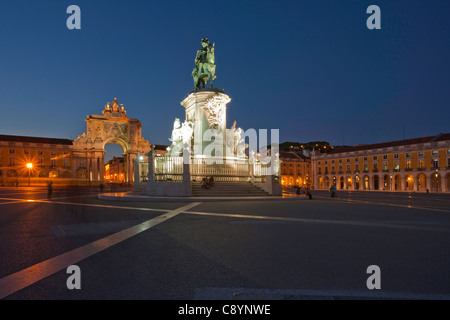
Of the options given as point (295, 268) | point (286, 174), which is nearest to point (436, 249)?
point (295, 268)

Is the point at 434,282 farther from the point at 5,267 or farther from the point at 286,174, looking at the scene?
the point at 286,174

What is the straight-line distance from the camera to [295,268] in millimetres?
3770

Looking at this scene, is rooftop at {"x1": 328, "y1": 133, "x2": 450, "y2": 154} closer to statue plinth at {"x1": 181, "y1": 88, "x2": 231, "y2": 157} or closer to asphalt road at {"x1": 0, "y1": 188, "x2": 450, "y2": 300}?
statue plinth at {"x1": 181, "y1": 88, "x2": 231, "y2": 157}

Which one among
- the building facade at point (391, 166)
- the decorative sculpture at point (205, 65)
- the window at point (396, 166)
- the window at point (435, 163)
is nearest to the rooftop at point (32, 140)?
the decorative sculpture at point (205, 65)

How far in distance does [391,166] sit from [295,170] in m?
28.8

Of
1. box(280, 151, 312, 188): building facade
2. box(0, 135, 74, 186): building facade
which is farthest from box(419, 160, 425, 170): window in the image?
box(0, 135, 74, 186): building facade

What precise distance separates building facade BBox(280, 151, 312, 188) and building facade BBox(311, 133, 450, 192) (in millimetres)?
9016

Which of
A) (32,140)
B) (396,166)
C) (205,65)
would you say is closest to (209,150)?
(205,65)

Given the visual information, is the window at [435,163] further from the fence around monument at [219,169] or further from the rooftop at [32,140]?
the rooftop at [32,140]

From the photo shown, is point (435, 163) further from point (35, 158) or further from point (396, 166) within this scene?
point (35, 158)

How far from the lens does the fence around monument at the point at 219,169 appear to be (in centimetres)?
2017

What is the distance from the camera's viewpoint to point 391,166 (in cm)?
6369
